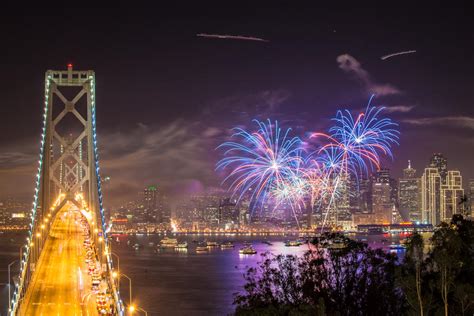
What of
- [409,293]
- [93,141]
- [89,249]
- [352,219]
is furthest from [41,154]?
[352,219]

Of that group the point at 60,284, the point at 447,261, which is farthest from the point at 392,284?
the point at 60,284

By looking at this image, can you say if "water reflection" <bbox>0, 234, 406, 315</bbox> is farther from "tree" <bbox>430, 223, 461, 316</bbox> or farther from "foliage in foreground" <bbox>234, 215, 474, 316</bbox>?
"tree" <bbox>430, 223, 461, 316</bbox>

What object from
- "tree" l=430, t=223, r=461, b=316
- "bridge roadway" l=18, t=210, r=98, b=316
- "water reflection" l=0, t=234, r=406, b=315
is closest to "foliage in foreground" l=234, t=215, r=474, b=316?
"tree" l=430, t=223, r=461, b=316

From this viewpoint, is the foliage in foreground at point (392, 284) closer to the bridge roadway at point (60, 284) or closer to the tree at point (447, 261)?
the tree at point (447, 261)

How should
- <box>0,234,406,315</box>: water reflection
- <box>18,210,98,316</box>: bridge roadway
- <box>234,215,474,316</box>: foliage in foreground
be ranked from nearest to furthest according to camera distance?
<box>234,215,474,316</box>: foliage in foreground
<box>18,210,98,316</box>: bridge roadway
<box>0,234,406,315</box>: water reflection

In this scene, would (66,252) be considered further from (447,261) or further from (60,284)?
(447,261)

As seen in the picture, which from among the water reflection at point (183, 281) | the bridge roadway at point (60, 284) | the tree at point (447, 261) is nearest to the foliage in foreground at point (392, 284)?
the tree at point (447, 261)
